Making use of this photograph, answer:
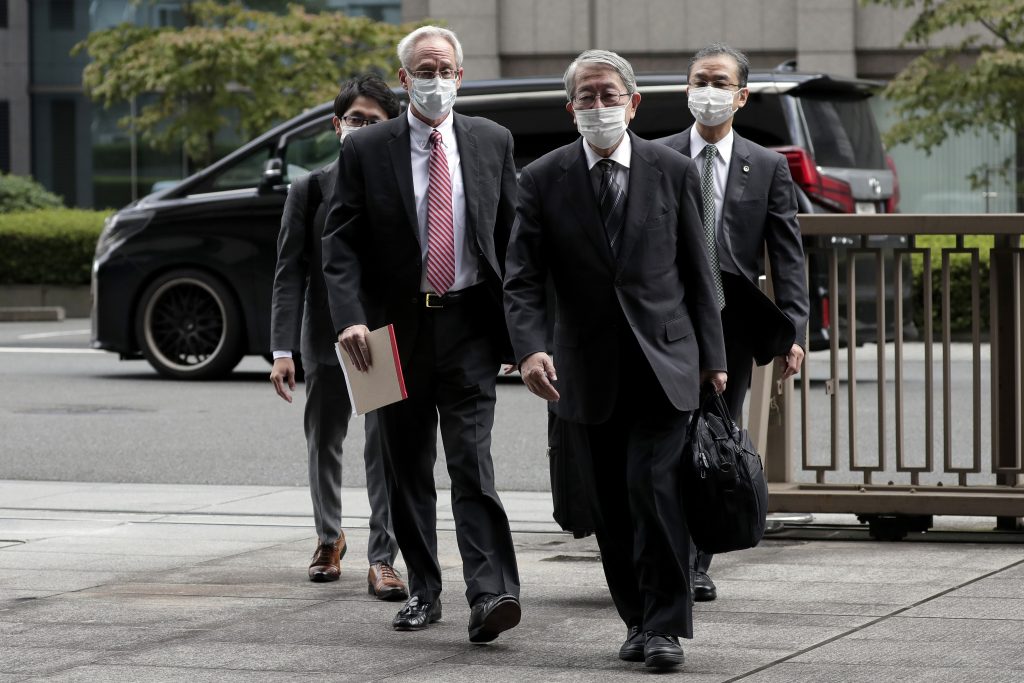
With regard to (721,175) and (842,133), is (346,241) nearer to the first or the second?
(721,175)

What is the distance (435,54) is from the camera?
5.68 metres

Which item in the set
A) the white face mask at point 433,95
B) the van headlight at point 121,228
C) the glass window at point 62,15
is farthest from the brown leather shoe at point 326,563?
the glass window at point 62,15

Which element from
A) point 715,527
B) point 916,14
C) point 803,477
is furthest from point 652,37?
point 715,527

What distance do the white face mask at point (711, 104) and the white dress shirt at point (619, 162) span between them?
101 centimetres

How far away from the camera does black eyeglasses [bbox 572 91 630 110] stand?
526 centimetres

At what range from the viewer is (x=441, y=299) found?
18.5 feet

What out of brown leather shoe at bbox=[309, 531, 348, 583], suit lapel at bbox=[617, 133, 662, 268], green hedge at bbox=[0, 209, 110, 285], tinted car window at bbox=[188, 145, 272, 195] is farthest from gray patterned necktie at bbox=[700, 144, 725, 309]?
green hedge at bbox=[0, 209, 110, 285]

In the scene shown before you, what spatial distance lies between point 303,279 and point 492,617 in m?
1.80

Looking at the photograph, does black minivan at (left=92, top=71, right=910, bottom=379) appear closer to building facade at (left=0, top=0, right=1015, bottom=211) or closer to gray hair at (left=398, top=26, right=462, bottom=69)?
gray hair at (left=398, top=26, right=462, bottom=69)

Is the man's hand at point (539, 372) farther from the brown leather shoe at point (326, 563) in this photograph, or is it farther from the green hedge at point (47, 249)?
the green hedge at point (47, 249)

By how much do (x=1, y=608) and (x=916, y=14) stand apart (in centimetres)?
2435

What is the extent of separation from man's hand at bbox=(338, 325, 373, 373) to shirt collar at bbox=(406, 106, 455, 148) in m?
0.60

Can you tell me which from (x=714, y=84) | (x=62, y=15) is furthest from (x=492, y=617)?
(x=62, y=15)

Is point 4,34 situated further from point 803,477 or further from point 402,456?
point 402,456
